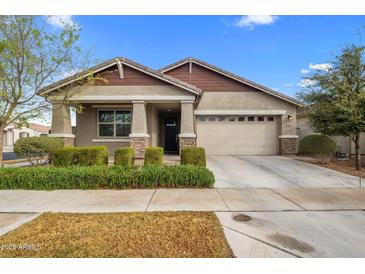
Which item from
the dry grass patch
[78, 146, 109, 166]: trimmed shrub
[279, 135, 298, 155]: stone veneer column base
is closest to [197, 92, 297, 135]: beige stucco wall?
[279, 135, 298, 155]: stone veneer column base

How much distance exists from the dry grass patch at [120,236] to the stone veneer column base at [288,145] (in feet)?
33.1

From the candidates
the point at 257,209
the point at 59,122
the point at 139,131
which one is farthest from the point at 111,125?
the point at 257,209

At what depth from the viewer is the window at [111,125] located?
38.9 ft

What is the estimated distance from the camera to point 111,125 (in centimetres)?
1188

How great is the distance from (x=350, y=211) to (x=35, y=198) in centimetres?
711

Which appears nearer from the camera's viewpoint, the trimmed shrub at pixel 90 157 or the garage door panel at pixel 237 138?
the trimmed shrub at pixel 90 157

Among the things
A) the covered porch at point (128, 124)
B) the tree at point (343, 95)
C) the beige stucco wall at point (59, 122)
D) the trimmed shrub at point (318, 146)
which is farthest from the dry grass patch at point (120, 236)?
the trimmed shrub at point (318, 146)

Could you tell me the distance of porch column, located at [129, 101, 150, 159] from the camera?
992cm

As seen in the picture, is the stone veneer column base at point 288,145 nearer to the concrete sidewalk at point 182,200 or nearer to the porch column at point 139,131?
the concrete sidewalk at point 182,200

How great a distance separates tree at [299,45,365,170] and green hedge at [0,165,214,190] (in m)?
6.66

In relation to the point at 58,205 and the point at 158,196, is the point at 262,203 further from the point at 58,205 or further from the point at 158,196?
the point at 58,205

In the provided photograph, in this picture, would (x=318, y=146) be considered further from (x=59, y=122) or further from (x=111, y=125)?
(x=59, y=122)

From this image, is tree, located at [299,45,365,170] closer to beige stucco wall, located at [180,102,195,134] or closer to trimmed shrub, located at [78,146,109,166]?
beige stucco wall, located at [180,102,195,134]
